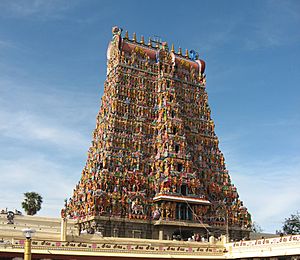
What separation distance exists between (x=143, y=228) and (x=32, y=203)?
23.1m

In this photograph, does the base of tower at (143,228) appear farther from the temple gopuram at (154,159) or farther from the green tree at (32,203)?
the green tree at (32,203)

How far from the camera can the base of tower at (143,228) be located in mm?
57513

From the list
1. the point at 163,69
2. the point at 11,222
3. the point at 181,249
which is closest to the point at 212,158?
the point at 163,69

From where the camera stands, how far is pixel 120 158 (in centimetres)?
6278

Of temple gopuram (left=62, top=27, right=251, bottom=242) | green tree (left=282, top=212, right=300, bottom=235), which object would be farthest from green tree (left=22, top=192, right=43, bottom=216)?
green tree (left=282, top=212, right=300, bottom=235)

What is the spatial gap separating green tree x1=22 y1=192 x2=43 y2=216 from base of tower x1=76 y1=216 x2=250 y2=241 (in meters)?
15.6

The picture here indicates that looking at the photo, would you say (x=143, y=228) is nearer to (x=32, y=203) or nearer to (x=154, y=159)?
(x=154, y=159)

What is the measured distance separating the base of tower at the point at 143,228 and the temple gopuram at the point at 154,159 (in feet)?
0.44

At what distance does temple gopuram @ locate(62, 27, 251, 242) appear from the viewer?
6012cm

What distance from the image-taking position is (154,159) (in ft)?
216

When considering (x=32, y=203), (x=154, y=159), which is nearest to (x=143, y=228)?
(x=154, y=159)

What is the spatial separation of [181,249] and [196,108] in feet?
120

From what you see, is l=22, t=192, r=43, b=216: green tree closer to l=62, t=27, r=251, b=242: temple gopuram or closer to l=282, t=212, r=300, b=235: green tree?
l=62, t=27, r=251, b=242: temple gopuram

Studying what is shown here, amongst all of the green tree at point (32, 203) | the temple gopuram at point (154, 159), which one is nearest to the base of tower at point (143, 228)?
the temple gopuram at point (154, 159)
